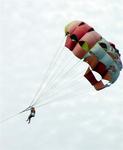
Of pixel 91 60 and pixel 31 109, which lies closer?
pixel 31 109

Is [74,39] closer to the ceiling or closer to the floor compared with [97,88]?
closer to the ceiling

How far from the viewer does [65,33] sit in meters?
32.0

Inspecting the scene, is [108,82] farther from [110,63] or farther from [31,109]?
[31,109]

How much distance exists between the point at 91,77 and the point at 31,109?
585 cm

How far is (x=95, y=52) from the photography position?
99.3ft

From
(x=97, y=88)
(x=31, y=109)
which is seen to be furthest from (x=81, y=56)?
(x=31, y=109)

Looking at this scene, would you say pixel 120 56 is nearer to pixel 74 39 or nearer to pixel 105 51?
pixel 105 51

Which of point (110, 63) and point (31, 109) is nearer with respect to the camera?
point (31, 109)

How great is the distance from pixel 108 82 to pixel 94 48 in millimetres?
2888

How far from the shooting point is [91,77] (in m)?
31.6

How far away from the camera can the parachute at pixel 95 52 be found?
3031 cm

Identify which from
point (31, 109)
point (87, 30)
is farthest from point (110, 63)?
point (31, 109)

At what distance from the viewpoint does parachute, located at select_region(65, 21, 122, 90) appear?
99.5 feet

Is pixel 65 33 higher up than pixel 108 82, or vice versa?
pixel 65 33
